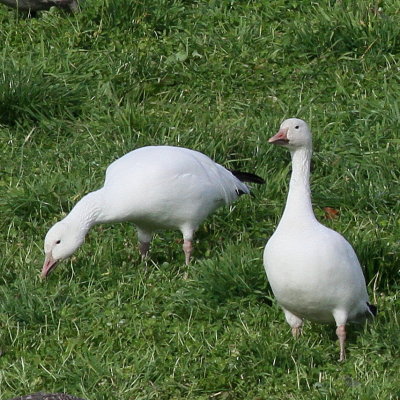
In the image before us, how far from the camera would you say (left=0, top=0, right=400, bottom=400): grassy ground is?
610cm

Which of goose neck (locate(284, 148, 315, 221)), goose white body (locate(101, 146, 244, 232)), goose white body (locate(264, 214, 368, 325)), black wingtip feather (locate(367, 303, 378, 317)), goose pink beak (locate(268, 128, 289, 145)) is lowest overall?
goose white body (locate(101, 146, 244, 232))

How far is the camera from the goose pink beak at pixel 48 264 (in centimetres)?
698

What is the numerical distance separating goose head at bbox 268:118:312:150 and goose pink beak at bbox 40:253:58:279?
136cm

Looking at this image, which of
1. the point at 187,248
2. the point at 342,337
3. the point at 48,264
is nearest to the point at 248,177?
the point at 187,248

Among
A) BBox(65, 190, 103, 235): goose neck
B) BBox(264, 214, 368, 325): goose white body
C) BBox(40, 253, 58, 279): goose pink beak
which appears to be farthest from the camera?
BBox(65, 190, 103, 235): goose neck

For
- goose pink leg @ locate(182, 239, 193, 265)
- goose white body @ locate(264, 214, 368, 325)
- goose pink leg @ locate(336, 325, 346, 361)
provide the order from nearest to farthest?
1. goose white body @ locate(264, 214, 368, 325)
2. goose pink leg @ locate(336, 325, 346, 361)
3. goose pink leg @ locate(182, 239, 193, 265)

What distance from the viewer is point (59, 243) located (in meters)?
7.04

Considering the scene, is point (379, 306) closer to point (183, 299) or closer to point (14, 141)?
point (183, 299)

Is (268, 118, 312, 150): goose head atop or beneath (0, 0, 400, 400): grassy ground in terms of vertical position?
atop

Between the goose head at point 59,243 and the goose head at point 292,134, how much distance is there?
1.26m

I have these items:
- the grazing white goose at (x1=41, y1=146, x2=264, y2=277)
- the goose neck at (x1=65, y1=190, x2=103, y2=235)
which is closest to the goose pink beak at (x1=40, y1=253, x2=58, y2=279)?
the grazing white goose at (x1=41, y1=146, x2=264, y2=277)

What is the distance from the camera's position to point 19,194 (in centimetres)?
771

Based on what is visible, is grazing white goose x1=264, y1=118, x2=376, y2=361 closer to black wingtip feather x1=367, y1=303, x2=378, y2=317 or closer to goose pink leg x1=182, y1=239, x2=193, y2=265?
black wingtip feather x1=367, y1=303, x2=378, y2=317

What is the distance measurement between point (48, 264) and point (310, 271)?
1596 mm
